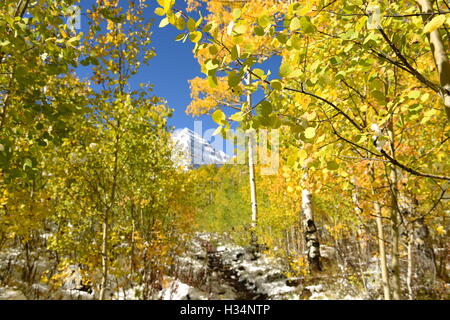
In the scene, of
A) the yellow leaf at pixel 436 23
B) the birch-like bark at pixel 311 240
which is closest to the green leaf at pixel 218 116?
the yellow leaf at pixel 436 23

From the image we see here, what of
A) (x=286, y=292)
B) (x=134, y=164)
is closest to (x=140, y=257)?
(x=134, y=164)

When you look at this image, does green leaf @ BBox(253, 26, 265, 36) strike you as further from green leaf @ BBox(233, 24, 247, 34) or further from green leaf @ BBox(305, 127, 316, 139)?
green leaf @ BBox(305, 127, 316, 139)

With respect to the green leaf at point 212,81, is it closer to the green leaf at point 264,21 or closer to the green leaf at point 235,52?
the green leaf at point 235,52

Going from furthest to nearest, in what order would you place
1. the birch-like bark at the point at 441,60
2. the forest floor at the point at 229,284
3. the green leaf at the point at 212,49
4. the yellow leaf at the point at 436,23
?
the forest floor at the point at 229,284 < the birch-like bark at the point at 441,60 < the green leaf at the point at 212,49 < the yellow leaf at the point at 436,23

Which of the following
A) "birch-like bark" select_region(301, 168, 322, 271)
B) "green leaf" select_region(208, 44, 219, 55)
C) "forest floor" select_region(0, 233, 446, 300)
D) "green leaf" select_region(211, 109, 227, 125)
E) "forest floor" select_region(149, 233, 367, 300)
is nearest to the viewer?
"green leaf" select_region(208, 44, 219, 55)

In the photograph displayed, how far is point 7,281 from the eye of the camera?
767 centimetres

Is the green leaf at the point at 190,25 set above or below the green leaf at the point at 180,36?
below

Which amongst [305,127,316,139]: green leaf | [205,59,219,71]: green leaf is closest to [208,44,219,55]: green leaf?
[205,59,219,71]: green leaf

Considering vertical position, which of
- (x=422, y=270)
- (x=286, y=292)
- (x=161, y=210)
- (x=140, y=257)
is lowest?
(x=286, y=292)

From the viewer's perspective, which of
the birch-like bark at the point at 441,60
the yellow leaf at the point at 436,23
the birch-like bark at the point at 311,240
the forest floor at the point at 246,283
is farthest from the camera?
the birch-like bark at the point at 311,240

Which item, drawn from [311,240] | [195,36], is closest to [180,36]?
[195,36]

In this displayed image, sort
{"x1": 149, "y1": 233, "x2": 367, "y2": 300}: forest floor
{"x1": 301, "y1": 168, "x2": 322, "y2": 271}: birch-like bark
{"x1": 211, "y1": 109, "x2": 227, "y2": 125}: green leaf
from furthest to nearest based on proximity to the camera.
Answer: {"x1": 301, "y1": 168, "x2": 322, "y2": 271}: birch-like bark
{"x1": 149, "y1": 233, "x2": 367, "y2": 300}: forest floor
{"x1": 211, "y1": 109, "x2": 227, "y2": 125}: green leaf

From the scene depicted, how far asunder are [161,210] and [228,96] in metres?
5.46
